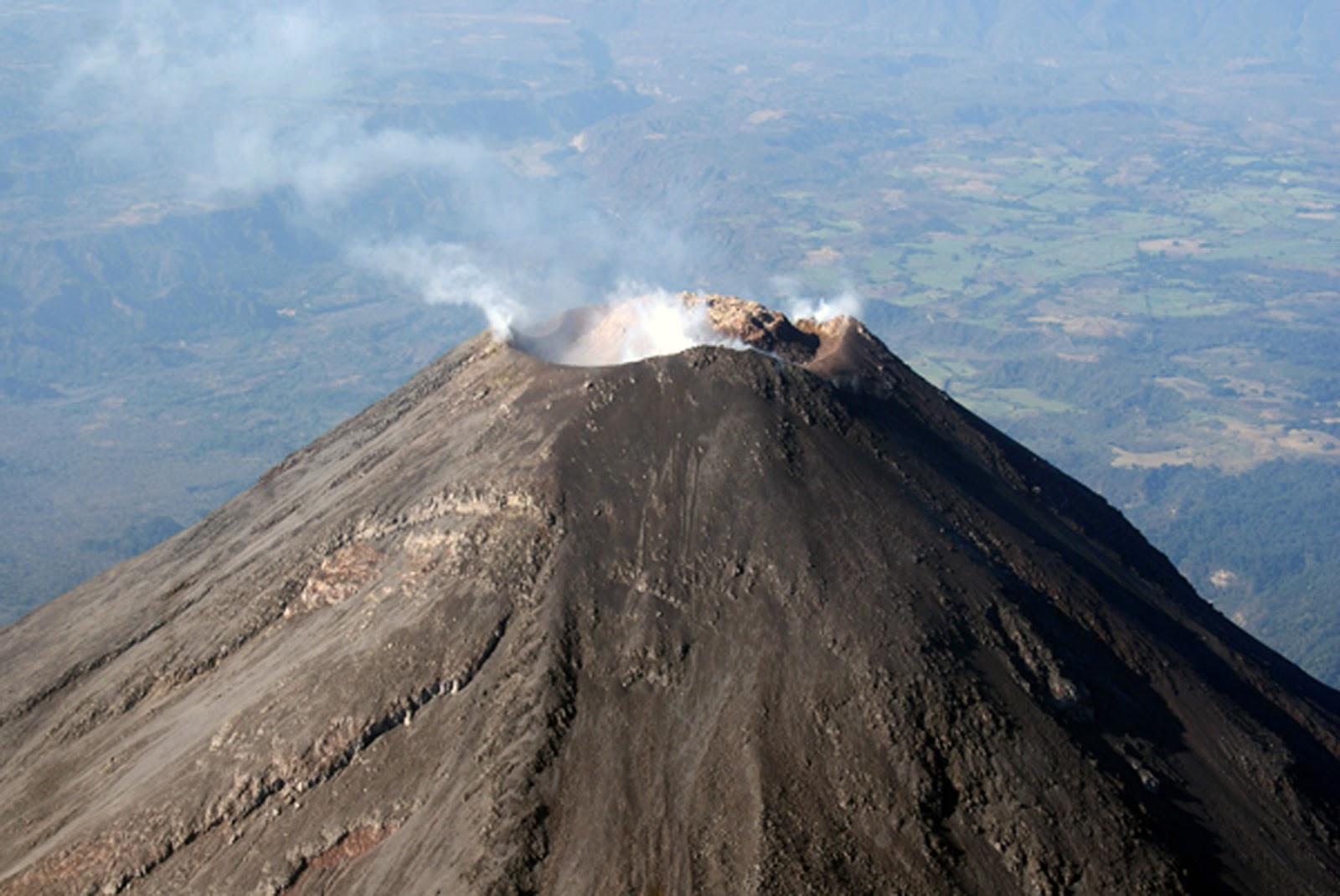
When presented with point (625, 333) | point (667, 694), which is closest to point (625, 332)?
point (625, 333)

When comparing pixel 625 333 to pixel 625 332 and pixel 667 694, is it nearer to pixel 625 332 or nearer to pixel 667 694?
pixel 625 332

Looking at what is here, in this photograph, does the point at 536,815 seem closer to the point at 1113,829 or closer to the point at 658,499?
the point at 658,499

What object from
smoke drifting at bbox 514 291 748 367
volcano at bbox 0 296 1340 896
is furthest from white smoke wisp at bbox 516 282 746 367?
volcano at bbox 0 296 1340 896

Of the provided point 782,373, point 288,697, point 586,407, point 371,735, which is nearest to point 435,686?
point 371,735

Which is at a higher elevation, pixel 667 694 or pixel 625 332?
pixel 667 694

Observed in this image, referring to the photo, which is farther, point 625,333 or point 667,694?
point 625,333

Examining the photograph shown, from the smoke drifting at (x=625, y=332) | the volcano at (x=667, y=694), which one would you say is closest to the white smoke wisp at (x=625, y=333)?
the smoke drifting at (x=625, y=332)
